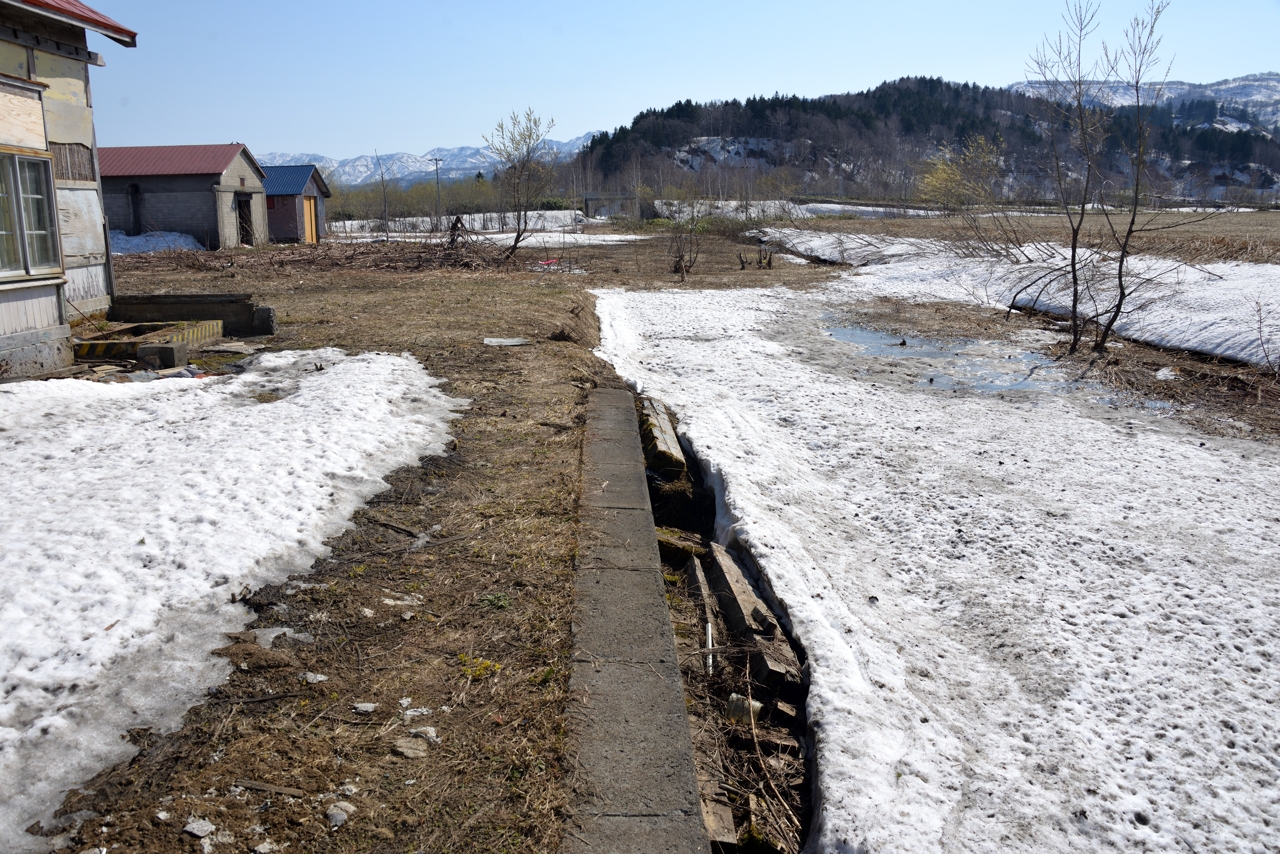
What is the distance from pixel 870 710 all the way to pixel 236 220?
3420 cm

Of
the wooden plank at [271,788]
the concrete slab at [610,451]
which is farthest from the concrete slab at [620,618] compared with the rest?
the concrete slab at [610,451]

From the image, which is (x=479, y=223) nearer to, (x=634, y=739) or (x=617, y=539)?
(x=617, y=539)

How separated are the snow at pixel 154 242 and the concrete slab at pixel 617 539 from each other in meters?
29.7

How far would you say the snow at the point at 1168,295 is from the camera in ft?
37.2

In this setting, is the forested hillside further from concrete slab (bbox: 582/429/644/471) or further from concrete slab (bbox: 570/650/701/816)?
concrete slab (bbox: 570/650/701/816)

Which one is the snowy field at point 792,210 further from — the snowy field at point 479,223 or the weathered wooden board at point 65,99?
the weathered wooden board at point 65,99

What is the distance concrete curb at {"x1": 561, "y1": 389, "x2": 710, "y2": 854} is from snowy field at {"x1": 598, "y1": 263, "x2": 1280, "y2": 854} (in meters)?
0.58

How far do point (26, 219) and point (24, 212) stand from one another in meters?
0.09

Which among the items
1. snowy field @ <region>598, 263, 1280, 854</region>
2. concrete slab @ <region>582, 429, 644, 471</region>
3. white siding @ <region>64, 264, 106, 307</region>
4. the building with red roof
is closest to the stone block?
the building with red roof

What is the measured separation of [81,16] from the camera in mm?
8742

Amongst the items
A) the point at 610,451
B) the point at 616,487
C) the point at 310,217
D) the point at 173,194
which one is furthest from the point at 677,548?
the point at 310,217

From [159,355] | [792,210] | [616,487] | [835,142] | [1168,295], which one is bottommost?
[616,487]

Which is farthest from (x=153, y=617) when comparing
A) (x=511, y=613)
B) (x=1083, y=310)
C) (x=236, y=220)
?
(x=236, y=220)

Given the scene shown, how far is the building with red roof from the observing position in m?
7.50
